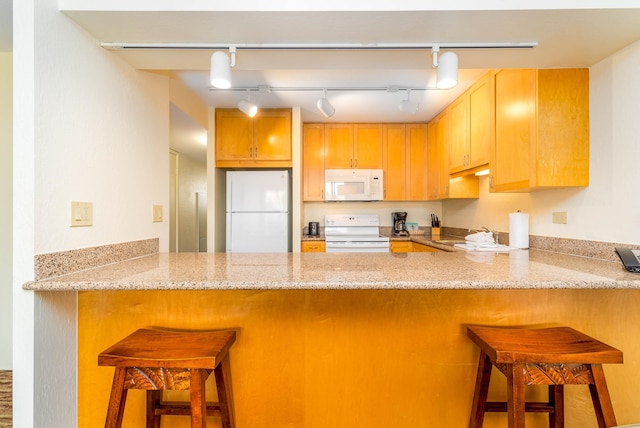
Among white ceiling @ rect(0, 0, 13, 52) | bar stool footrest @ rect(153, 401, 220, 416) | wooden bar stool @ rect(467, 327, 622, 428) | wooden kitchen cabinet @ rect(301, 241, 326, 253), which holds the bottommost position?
bar stool footrest @ rect(153, 401, 220, 416)

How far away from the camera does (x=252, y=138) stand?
339cm

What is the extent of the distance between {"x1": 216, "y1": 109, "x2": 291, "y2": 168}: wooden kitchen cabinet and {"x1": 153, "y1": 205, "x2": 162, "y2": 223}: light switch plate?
148 centimetres

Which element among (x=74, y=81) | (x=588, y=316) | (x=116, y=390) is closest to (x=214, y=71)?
(x=74, y=81)

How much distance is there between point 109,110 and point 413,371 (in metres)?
1.88

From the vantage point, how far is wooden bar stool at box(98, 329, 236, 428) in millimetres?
1052

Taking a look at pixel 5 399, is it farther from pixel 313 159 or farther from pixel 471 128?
pixel 471 128

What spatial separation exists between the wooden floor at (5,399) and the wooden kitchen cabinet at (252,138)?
7.75 ft


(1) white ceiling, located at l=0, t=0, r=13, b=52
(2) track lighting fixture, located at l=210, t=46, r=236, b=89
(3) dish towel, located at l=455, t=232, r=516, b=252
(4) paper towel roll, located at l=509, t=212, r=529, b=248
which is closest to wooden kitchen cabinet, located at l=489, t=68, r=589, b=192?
(4) paper towel roll, located at l=509, t=212, r=529, b=248

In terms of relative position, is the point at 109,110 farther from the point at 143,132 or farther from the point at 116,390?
the point at 116,390

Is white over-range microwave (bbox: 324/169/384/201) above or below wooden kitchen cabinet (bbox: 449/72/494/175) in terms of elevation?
below

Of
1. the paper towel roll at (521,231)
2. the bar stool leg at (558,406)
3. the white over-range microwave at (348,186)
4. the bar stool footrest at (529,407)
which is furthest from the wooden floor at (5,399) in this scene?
the paper towel roll at (521,231)

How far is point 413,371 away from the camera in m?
1.41

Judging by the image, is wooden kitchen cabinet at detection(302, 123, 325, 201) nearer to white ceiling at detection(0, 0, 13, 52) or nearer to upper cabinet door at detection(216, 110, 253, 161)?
upper cabinet door at detection(216, 110, 253, 161)

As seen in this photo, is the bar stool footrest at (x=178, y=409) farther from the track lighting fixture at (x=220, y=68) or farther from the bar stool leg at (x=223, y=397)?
the track lighting fixture at (x=220, y=68)
